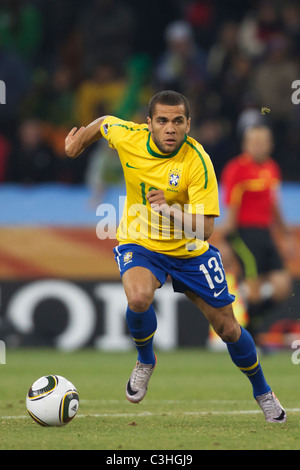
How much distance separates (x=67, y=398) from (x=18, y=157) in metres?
6.73

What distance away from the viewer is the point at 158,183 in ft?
19.3

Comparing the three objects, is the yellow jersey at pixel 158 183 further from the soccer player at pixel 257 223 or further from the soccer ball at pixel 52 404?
the soccer player at pixel 257 223

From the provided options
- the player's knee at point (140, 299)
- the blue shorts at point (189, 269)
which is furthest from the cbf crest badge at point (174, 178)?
the player's knee at point (140, 299)

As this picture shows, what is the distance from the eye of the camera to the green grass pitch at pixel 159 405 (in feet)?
16.4

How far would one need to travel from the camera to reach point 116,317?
36.2ft

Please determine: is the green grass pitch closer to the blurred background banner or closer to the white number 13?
the blurred background banner

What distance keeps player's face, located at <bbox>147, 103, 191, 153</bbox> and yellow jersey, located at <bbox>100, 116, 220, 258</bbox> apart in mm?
109

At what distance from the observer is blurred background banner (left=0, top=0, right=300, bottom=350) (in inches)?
439

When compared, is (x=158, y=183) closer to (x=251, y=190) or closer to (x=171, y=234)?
(x=171, y=234)

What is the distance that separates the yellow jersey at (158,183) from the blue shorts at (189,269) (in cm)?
5

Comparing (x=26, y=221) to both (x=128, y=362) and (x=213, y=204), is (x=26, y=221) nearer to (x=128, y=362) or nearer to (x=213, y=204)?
(x=128, y=362)

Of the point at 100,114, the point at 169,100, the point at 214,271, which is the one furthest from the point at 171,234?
the point at 100,114

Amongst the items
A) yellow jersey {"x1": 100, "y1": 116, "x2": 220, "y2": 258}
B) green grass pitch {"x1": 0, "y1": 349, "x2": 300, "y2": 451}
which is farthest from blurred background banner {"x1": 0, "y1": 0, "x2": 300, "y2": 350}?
yellow jersey {"x1": 100, "y1": 116, "x2": 220, "y2": 258}
